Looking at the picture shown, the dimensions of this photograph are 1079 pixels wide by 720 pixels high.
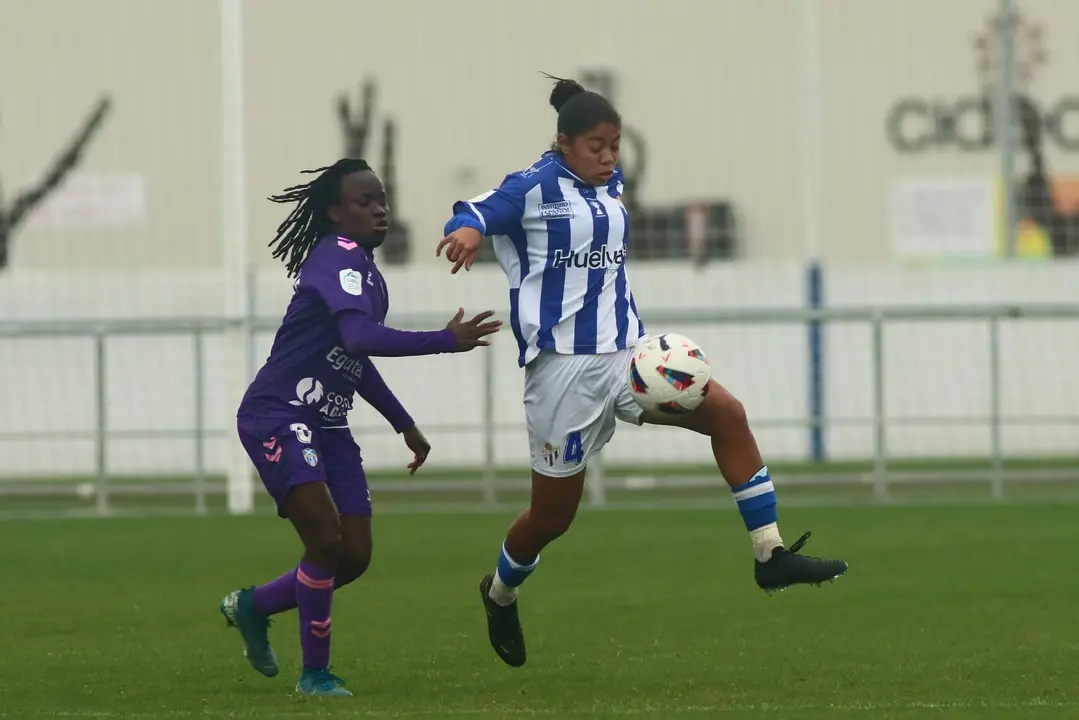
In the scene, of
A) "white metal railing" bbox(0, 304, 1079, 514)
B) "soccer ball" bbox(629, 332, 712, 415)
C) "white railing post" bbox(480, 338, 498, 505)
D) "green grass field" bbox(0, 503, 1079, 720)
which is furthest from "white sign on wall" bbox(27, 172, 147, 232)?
"soccer ball" bbox(629, 332, 712, 415)

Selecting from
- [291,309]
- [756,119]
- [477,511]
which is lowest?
[477,511]

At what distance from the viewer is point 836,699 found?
711cm

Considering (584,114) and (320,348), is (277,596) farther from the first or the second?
(584,114)

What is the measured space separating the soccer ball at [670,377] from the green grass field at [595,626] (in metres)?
1.06

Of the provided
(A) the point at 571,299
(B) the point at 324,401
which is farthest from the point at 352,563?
(A) the point at 571,299

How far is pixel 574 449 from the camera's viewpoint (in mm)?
7855

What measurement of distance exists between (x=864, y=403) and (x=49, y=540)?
8.25 metres

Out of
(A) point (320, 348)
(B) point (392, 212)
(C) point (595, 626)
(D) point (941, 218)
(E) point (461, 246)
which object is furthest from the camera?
(D) point (941, 218)

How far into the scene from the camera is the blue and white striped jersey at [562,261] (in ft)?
25.6

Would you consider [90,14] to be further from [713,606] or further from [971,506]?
[713,606]

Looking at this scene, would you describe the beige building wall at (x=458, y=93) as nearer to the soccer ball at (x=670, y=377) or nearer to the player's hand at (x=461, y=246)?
the soccer ball at (x=670, y=377)

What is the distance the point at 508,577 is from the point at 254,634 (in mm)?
1054

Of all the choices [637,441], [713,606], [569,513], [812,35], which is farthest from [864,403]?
[569,513]

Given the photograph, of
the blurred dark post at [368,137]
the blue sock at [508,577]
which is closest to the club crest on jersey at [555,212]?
the blue sock at [508,577]
